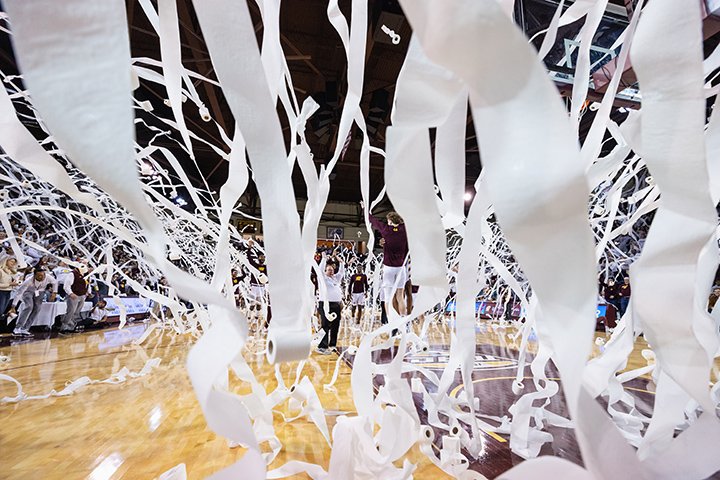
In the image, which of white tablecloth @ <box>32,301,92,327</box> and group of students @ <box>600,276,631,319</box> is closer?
white tablecloth @ <box>32,301,92,327</box>

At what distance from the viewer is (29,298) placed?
4.95m

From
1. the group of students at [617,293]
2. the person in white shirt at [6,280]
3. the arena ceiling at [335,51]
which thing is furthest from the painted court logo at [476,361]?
the person in white shirt at [6,280]

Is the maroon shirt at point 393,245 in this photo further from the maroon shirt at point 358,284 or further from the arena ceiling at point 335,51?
the maroon shirt at point 358,284

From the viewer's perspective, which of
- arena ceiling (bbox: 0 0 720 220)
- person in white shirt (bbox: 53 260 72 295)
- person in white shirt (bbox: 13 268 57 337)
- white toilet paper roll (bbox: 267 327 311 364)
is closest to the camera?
white toilet paper roll (bbox: 267 327 311 364)

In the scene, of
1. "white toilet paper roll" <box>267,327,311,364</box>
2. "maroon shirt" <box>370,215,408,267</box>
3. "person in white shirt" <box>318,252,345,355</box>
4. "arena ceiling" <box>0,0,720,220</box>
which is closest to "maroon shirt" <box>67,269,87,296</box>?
"arena ceiling" <box>0,0,720,220</box>

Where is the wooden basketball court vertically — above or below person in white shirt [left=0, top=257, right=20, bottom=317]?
below

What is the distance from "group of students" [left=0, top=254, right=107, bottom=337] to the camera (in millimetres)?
4715

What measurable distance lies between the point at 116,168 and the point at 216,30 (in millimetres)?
126

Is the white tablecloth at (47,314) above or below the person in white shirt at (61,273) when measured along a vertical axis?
below

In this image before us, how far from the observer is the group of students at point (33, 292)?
4715mm

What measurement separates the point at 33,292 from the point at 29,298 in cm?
11

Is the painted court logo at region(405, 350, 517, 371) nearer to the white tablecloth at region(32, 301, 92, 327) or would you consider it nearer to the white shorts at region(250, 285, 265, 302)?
the white shorts at region(250, 285, 265, 302)

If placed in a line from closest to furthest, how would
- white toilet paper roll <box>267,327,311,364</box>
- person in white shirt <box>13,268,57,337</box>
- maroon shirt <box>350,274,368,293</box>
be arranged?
white toilet paper roll <box>267,327,311,364</box> → person in white shirt <box>13,268,57,337</box> → maroon shirt <box>350,274,368,293</box>

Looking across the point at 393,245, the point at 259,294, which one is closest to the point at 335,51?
the point at 393,245
